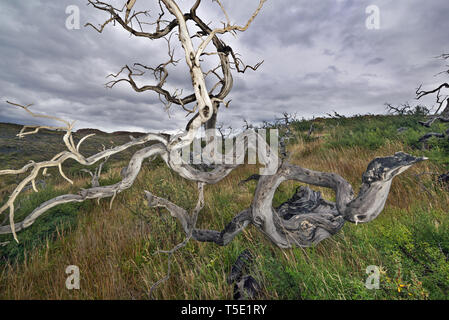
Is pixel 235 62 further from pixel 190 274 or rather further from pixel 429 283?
pixel 429 283

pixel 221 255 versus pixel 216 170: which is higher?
pixel 216 170

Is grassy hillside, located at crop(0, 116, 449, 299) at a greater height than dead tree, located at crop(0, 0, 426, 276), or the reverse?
dead tree, located at crop(0, 0, 426, 276)

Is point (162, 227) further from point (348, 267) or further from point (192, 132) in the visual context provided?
point (348, 267)

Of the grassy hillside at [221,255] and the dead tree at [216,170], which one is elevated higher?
the dead tree at [216,170]

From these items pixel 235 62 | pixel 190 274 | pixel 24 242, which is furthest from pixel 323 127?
pixel 24 242

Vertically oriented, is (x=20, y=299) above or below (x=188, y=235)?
below

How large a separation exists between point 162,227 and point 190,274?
51.9 inches

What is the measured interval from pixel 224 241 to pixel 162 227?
143 cm

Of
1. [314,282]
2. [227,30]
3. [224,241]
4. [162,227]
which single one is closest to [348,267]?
[314,282]

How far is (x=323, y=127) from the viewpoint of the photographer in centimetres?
1587
